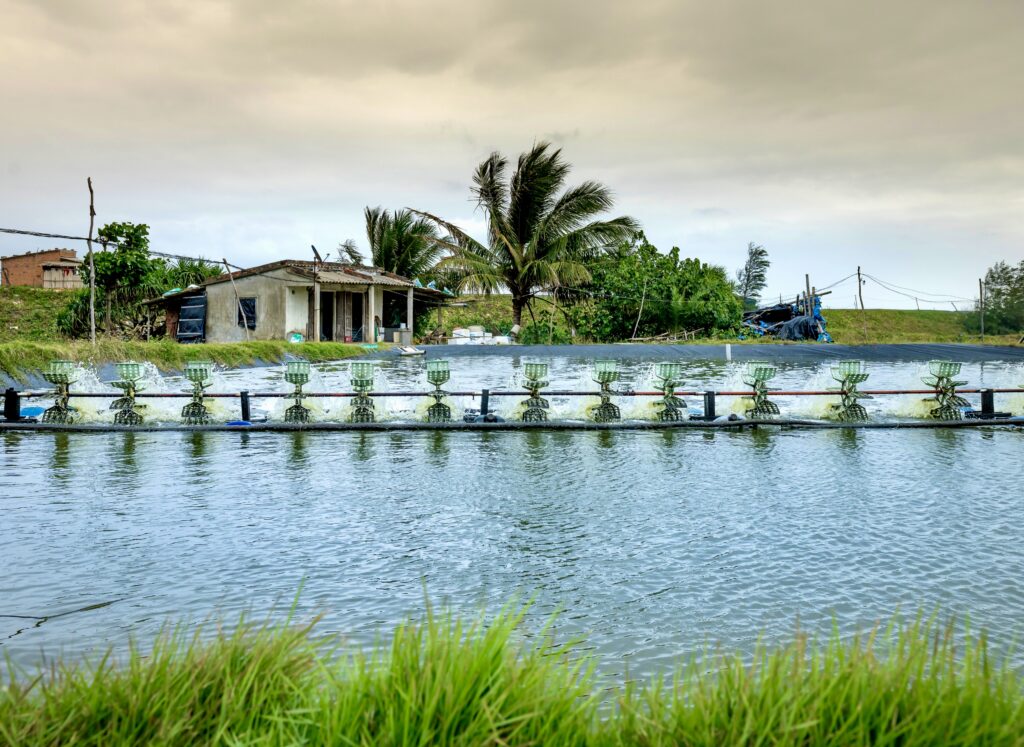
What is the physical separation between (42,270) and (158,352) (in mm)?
28995

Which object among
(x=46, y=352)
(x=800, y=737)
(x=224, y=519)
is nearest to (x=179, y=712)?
(x=800, y=737)

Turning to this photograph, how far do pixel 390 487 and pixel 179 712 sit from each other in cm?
580

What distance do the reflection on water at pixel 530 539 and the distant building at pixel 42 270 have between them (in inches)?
1545

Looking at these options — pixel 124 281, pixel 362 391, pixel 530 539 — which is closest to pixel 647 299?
pixel 124 281

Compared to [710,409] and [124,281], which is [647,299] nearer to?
[124,281]

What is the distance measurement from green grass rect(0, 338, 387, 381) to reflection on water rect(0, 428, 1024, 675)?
777 centimetres

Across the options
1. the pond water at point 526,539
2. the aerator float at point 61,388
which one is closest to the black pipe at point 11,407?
the aerator float at point 61,388

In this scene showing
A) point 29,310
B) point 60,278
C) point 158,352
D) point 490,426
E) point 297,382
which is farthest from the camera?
point 60,278

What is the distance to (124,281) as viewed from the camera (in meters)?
28.0

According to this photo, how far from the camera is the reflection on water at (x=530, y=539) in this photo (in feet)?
15.1

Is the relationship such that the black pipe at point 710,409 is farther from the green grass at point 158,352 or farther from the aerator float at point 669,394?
the green grass at point 158,352

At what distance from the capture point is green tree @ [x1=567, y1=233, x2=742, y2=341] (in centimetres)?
3628

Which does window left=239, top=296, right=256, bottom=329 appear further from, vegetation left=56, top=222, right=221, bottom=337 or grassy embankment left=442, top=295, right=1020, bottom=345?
grassy embankment left=442, top=295, right=1020, bottom=345

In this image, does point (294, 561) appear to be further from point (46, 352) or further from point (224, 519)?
point (46, 352)
